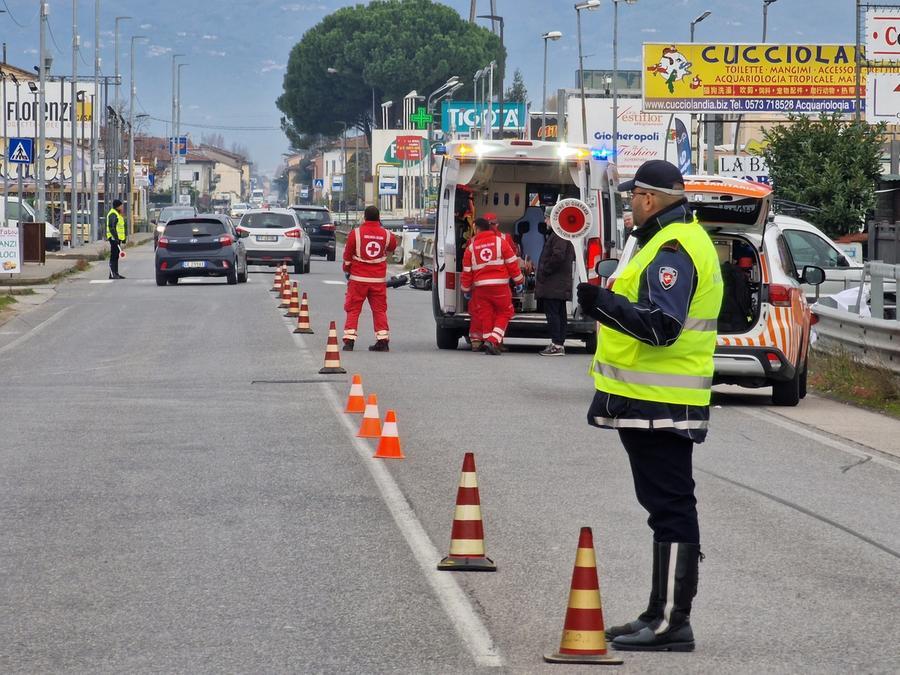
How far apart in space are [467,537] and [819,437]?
20.1ft

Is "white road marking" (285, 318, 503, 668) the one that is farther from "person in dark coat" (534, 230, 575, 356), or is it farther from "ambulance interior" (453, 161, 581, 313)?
"ambulance interior" (453, 161, 581, 313)

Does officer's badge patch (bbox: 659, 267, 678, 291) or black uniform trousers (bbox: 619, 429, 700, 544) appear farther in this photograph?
black uniform trousers (bbox: 619, 429, 700, 544)

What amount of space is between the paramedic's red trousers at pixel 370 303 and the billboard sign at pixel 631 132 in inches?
1637

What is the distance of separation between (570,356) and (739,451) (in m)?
8.57

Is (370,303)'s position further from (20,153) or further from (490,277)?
(20,153)

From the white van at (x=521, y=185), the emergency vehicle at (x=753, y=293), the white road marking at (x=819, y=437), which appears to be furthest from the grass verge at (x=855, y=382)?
the white van at (x=521, y=185)

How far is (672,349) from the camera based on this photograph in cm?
627

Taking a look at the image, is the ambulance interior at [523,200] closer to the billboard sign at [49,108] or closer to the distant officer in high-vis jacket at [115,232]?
the distant officer in high-vis jacket at [115,232]

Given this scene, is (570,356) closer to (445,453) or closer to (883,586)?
(445,453)

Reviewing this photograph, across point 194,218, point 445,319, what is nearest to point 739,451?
point 445,319

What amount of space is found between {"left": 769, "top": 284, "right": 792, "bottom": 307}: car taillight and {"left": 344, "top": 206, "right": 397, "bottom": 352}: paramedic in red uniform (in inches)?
242

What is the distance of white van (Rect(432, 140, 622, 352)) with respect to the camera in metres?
19.9

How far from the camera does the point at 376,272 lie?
66.1ft

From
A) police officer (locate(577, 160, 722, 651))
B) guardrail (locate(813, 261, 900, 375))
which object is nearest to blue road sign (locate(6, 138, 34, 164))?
guardrail (locate(813, 261, 900, 375))
